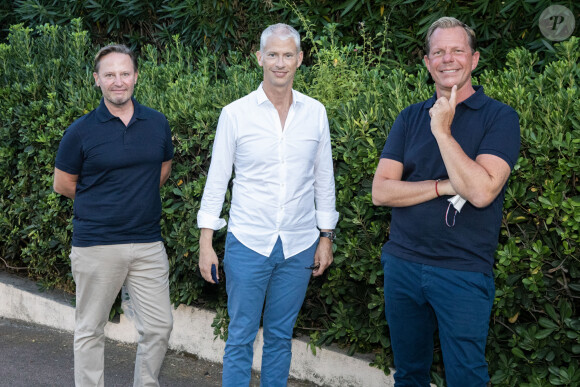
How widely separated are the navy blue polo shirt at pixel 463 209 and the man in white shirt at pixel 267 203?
2.36 ft

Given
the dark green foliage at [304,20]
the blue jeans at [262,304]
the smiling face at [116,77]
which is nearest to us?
the blue jeans at [262,304]

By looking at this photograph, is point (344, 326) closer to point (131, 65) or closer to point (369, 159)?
point (369, 159)

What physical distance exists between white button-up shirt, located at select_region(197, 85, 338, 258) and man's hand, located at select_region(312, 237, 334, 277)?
15 cm

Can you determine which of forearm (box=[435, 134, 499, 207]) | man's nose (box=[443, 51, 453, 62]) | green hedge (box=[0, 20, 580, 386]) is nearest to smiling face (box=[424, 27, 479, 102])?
man's nose (box=[443, 51, 453, 62])

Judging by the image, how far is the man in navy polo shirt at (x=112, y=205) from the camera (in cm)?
423

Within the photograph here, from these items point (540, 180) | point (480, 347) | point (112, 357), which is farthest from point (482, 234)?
point (112, 357)

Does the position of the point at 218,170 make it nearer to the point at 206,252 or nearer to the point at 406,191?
the point at 206,252

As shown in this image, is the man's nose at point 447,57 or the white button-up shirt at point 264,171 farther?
the white button-up shirt at point 264,171

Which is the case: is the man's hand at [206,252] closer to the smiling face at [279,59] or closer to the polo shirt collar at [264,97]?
the polo shirt collar at [264,97]

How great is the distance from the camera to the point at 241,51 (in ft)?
28.7

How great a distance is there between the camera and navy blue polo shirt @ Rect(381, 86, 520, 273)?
10.9 feet

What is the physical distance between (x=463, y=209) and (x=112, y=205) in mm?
2051

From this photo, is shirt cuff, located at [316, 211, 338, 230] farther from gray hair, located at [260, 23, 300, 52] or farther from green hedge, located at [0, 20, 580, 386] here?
gray hair, located at [260, 23, 300, 52]

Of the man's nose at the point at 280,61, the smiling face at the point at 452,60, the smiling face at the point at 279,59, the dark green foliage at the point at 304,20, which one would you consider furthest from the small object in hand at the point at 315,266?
the dark green foliage at the point at 304,20
